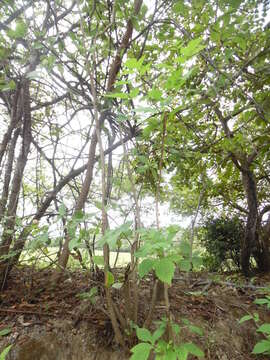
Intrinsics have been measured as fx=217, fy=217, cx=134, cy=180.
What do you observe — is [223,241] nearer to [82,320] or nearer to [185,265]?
[82,320]

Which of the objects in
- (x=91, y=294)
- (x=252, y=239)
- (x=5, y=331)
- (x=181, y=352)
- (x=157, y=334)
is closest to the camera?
(x=181, y=352)

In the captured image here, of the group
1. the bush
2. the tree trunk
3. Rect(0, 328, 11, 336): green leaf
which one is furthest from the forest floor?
the bush

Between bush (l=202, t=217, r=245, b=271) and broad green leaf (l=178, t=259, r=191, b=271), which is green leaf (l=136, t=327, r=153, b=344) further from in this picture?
bush (l=202, t=217, r=245, b=271)

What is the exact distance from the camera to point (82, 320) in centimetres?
133

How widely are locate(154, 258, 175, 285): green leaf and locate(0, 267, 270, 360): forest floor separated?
751 millimetres

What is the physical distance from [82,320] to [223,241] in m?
3.97

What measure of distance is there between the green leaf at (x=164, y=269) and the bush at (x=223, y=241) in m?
4.16

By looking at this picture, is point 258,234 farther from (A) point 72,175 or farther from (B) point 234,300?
(A) point 72,175

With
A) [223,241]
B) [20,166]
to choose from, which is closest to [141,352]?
[20,166]

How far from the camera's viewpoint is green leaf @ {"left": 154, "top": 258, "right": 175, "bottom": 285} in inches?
25.1

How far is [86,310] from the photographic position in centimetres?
136

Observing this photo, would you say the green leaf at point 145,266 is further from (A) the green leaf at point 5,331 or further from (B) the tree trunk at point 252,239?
(B) the tree trunk at point 252,239

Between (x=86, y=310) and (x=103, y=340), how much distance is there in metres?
0.21

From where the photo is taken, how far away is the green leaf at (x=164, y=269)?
0.64m
